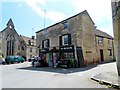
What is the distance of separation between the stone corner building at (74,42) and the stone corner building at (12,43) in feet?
68.5

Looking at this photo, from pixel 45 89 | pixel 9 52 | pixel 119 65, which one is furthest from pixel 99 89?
pixel 9 52

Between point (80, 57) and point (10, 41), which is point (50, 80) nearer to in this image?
point (80, 57)

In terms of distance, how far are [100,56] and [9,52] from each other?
3064cm

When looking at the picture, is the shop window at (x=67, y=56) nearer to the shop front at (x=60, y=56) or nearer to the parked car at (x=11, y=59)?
the shop front at (x=60, y=56)

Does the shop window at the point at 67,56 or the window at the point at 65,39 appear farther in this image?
the window at the point at 65,39

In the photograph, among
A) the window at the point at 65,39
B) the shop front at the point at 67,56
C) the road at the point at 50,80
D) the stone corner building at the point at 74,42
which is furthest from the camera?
the window at the point at 65,39

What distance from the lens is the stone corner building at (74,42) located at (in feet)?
65.1

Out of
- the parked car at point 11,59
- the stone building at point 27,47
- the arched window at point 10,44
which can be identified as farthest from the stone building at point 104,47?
the arched window at point 10,44

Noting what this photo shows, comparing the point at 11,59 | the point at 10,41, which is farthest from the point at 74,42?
the point at 10,41

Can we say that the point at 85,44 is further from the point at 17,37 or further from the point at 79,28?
the point at 17,37

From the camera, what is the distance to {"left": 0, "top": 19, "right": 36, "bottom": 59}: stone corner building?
142 ft

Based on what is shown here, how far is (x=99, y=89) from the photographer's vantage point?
272 inches

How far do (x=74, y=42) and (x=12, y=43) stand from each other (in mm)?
30802

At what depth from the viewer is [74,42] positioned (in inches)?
792
